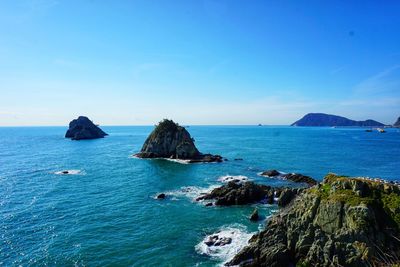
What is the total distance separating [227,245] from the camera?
1470 inches

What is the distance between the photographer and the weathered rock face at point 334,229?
2766 cm

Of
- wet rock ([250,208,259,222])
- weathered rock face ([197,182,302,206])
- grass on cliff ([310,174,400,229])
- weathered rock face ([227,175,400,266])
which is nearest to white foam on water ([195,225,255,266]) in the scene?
weathered rock face ([227,175,400,266])

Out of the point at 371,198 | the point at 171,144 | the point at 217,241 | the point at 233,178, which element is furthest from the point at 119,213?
the point at 171,144

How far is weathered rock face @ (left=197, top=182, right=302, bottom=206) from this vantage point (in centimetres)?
5300

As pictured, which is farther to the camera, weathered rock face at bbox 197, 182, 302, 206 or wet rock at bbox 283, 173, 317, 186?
wet rock at bbox 283, 173, 317, 186

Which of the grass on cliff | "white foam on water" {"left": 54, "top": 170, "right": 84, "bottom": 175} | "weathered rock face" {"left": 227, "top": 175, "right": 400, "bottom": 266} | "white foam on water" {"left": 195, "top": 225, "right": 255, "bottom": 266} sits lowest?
"white foam on water" {"left": 195, "top": 225, "right": 255, "bottom": 266}

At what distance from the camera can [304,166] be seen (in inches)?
3664

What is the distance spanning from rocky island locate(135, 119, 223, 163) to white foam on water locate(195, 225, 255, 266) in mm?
62791

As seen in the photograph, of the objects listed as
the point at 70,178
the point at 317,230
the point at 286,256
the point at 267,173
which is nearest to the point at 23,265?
the point at 286,256

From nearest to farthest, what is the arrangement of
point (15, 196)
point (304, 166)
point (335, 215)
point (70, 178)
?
point (335, 215) → point (15, 196) → point (70, 178) → point (304, 166)

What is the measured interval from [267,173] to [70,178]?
51344 millimetres

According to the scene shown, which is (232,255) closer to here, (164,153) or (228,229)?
(228,229)

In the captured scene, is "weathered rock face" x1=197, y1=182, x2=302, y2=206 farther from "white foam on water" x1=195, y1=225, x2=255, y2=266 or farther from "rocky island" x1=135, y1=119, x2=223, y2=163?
"rocky island" x1=135, y1=119, x2=223, y2=163

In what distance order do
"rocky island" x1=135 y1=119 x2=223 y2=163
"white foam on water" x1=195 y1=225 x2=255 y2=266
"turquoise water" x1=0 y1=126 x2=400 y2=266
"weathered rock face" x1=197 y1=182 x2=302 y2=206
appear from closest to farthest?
1. "white foam on water" x1=195 y1=225 x2=255 y2=266
2. "turquoise water" x1=0 y1=126 x2=400 y2=266
3. "weathered rock face" x1=197 y1=182 x2=302 y2=206
4. "rocky island" x1=135 y1=119 x2=223 y2=163
